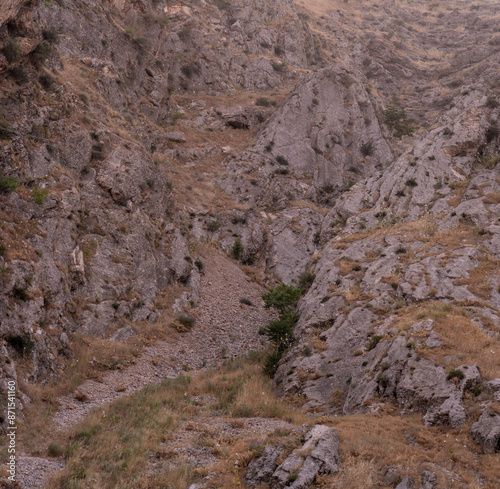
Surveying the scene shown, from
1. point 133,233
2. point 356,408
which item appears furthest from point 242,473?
point 133,233

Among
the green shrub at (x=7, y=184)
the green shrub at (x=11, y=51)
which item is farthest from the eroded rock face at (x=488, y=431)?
the green shrub at (x=11, y=51)

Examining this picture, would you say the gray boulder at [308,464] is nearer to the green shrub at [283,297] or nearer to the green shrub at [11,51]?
the green shrub at [283,297]

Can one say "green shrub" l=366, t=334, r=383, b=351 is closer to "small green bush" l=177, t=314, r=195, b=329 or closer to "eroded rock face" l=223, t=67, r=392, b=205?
"small green bush" l=177, t=314, r=195, b=329

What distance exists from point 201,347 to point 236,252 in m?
12.3

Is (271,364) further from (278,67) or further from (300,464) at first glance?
(278,67)

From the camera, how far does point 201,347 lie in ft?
73.0

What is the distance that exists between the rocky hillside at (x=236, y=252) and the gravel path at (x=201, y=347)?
0.11 metres

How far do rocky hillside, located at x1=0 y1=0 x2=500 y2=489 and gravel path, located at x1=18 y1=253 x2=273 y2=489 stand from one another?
114mm

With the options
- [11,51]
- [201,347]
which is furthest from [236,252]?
[11,51]

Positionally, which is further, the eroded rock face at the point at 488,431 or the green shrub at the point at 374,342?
the green shrub at the point at 374,342

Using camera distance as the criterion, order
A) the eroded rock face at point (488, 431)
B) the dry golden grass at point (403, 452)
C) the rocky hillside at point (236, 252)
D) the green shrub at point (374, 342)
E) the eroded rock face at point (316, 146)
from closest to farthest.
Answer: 1. the dry golden grass at point (403, 452)
2. the eroded rock face at point (488, 431)
3. the rocky hillside at point (236, 252)
4. the green shrub at point (374, 342)
5. the eroded rock face at point (316, 146)

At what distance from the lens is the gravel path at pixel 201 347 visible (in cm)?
1303

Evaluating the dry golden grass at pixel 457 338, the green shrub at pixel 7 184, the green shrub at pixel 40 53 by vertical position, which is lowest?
the green shrub at pixel 7 184

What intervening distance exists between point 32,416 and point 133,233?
44.0 feet
